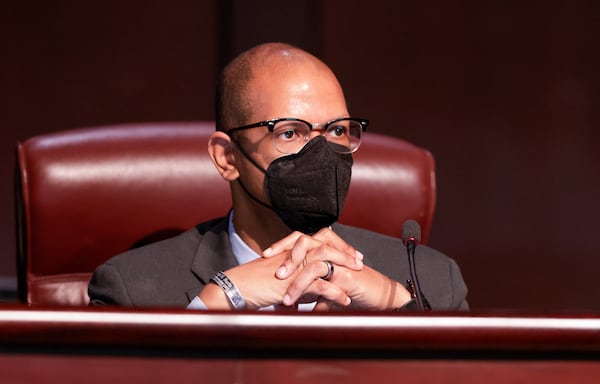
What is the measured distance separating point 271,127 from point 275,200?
11cm

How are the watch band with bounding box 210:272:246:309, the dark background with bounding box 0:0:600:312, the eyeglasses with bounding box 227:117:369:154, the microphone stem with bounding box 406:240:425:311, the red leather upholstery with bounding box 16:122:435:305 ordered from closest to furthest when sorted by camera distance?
the microphone stem with bounding box 406:240:425:311
the watch band with bounding box 210:272:246:309
the eyeglasses with bounding box 227:117:369:154
the red leather upholstery with bounding box 16:122:435:305
the dark background with bounding box 0:0:600:312

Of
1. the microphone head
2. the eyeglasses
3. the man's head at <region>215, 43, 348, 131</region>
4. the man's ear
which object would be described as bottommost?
Answer: the microphone head

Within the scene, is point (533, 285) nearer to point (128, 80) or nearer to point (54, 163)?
point (128, 80)

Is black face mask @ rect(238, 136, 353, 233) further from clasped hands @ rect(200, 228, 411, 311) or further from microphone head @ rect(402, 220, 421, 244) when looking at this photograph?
microphone head @ rect(402, 220, 421, 244)

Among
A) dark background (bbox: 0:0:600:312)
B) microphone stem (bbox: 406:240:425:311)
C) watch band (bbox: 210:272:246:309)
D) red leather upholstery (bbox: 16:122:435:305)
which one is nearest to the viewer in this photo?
microphone stem (bbox: 406:240:425:311)

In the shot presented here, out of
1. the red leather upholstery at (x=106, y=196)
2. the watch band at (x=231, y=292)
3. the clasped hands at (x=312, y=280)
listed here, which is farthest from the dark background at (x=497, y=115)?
the watch band at (x=231, y=292)

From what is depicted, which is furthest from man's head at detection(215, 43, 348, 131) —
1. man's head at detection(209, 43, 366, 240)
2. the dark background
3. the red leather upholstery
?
the dark background

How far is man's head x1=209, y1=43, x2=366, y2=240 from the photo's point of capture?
128cm

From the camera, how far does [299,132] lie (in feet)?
4.19

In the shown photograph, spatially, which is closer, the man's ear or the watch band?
the watch band

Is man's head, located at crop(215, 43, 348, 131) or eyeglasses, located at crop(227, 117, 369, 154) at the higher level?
man's head, located at crop(215, 43, 348, 131)

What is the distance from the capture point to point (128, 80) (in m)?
2.66

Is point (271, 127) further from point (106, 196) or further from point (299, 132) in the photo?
point (106, 196)

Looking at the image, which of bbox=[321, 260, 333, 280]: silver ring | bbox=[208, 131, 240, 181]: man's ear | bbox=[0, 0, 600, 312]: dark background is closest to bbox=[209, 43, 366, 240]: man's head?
bbox=[208, 131, 240, 181]: man's ear
